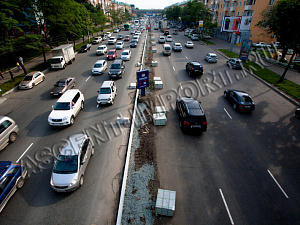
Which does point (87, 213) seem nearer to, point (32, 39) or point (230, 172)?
point (230, 172)

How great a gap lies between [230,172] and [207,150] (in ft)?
6.98

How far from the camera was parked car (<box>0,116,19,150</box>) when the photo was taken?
1218 cm

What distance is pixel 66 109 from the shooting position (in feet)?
48.5

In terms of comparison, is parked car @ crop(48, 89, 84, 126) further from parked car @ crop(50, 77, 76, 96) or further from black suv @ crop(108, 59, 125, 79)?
black suv @ crop(108, 59, 125, 79)

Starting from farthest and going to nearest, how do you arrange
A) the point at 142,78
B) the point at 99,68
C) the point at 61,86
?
the point at 99,68 < the point at 61,86 < the point at 142,78

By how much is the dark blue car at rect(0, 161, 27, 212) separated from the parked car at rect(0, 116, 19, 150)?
3.70 metres

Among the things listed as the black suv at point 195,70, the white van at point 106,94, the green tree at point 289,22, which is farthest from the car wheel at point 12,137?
the green tree at point 289,22

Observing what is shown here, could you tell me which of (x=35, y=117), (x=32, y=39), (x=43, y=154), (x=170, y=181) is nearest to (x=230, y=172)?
(x=170, y=181)

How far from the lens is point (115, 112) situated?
1666cm

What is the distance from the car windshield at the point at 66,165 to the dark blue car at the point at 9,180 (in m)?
2.07

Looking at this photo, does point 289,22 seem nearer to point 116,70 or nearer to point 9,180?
point 116,70

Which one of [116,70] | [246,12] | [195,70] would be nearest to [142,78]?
[116,70]

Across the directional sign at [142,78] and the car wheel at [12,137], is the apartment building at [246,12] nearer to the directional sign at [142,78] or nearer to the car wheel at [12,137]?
the directional sign at [142,78]

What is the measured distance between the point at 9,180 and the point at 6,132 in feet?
16.8
